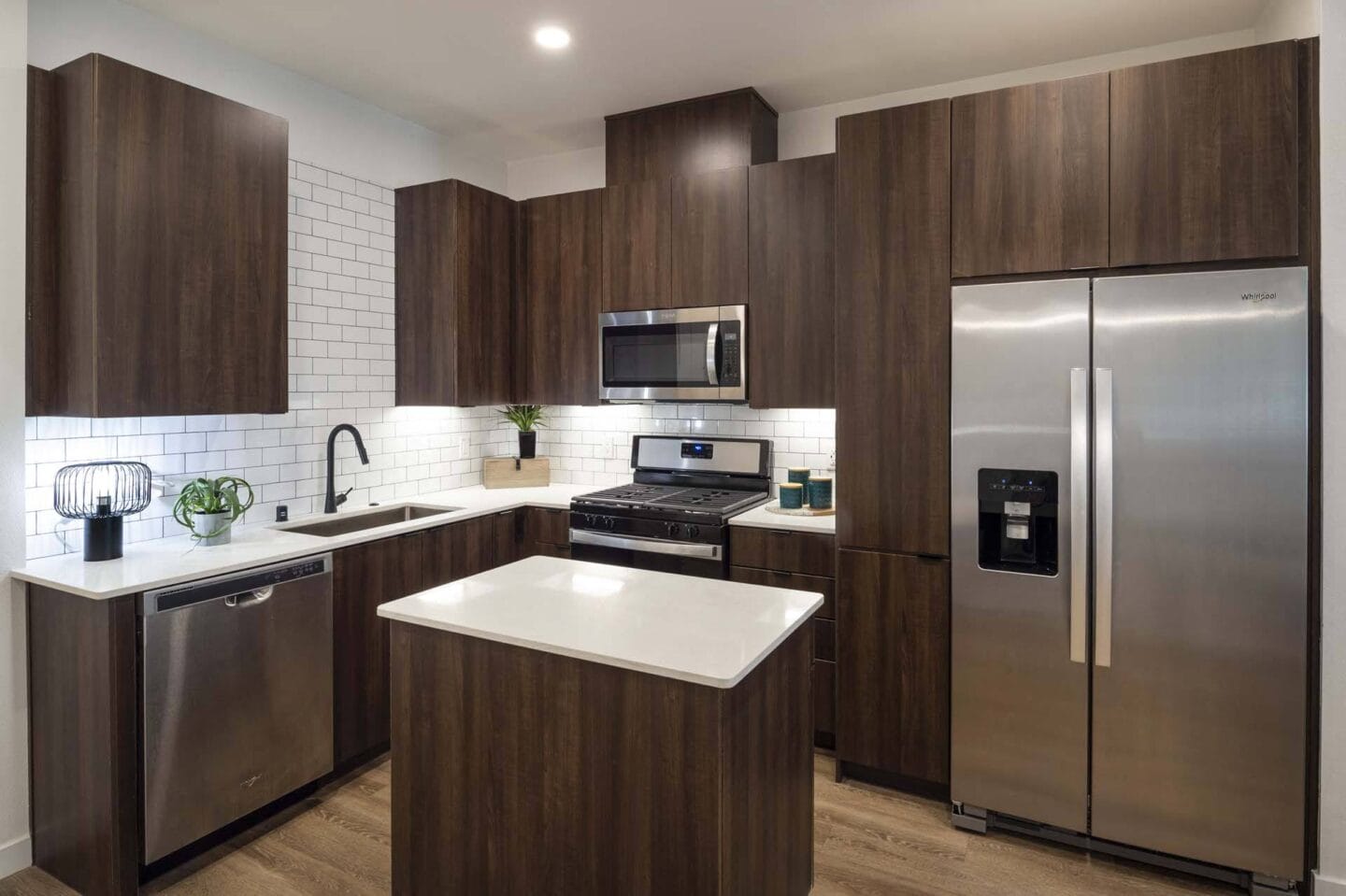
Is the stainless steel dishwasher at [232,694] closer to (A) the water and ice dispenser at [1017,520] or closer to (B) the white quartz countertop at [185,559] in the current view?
(B) the white quartz countertop at [185,559]

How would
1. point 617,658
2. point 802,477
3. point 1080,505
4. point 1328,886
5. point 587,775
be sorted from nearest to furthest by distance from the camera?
1. point 617,658
2. point 587,775
3. point 1328,886
4. point 1080,505
5. point 802,477

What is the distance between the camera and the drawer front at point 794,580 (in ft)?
10.3

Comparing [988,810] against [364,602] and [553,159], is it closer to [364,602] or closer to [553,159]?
[364,602]

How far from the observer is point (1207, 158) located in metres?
2.29

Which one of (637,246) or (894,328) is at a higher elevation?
(637,246)

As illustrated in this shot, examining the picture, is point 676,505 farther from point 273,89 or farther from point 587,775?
point 273,89

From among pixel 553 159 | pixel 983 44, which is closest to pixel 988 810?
pixel 983 44

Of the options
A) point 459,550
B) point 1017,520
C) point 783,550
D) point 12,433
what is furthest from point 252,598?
point 1017,520

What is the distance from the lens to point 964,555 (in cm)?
262

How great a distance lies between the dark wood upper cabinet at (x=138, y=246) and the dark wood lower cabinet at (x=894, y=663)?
2.41 meters

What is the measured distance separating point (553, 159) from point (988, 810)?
4.00 meters

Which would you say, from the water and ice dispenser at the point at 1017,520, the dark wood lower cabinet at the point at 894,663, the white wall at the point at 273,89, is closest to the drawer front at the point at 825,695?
the dark wood lower cabinet at the point at 894,663

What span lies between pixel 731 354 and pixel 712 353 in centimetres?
9

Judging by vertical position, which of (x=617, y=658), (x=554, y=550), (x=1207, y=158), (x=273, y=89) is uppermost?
(x=273, y=89)
